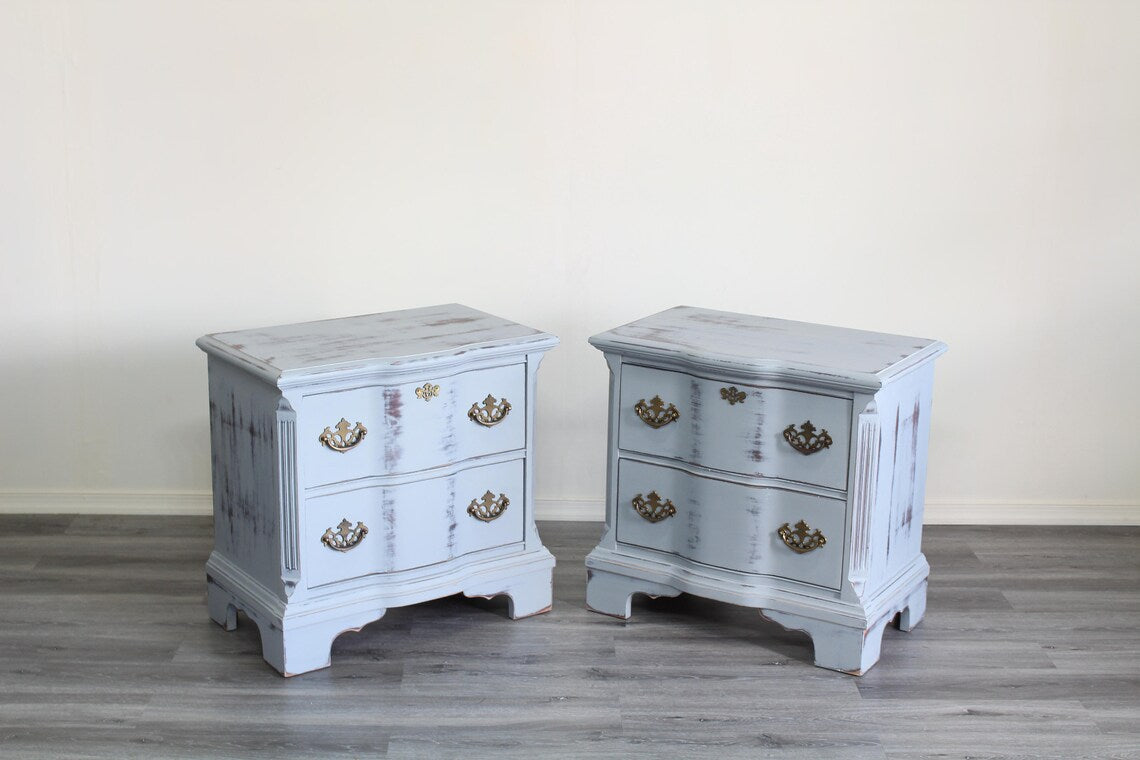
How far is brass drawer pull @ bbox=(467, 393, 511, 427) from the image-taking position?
9.68ft

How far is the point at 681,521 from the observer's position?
303 cm

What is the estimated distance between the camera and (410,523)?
2906 mm

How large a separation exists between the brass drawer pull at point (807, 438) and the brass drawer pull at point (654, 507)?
35cm

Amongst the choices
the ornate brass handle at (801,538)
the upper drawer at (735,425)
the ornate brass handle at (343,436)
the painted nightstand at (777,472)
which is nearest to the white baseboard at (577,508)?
the painted nightstand at (777,472)

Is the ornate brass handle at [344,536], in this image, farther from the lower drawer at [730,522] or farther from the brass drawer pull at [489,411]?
the lower drawer at [730,522]

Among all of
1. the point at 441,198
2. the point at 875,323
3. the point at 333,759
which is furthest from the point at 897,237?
the point at 333,759

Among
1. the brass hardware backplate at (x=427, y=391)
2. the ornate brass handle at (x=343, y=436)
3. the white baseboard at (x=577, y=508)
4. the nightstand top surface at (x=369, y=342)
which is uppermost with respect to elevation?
the nightstand top surface at (x=369, y=342)

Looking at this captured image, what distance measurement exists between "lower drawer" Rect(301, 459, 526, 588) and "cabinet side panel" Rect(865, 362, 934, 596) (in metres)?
0.83

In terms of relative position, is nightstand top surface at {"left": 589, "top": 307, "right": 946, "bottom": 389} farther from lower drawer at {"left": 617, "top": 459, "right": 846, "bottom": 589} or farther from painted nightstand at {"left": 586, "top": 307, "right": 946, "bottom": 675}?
lower drawer at {"left": 617, "top": 459, "right": 846, "bottom": 589}

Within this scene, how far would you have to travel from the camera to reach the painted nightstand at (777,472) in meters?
2.79

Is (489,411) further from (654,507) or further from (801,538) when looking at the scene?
(801,538)

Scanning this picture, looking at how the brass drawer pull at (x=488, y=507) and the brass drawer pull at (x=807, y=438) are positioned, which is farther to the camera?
the brass drawer pull at (x=488, y=507)

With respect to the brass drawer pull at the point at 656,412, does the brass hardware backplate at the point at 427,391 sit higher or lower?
higher

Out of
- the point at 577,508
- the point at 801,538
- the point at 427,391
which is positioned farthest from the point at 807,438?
the point at 577,508
